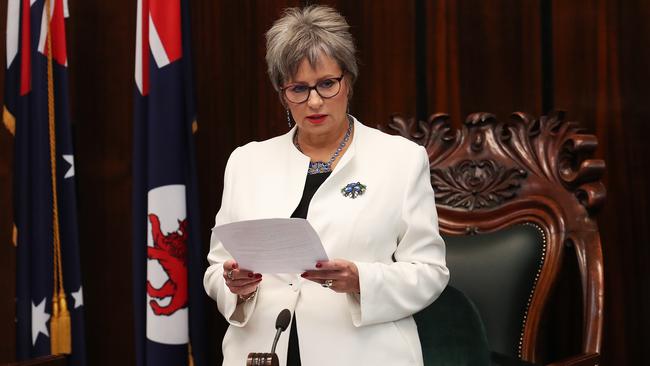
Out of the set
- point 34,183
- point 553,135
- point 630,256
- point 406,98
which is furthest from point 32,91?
point 630,256

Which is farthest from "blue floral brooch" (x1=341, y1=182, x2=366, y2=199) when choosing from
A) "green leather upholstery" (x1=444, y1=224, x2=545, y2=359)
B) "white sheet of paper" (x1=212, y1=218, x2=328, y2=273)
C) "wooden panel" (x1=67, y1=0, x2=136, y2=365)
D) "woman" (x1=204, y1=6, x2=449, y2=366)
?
"wooden panel" (x1=67, y1=0, x2=136, y2=365)

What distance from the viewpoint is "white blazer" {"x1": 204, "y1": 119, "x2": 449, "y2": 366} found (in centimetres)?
214

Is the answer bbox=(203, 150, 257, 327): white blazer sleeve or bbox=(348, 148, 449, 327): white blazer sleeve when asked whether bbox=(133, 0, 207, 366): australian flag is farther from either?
bbox=(348, 148, 449, 327): white blazer sleeve

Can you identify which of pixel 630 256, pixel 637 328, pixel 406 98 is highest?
pixel 406 98

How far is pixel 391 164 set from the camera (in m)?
2.31

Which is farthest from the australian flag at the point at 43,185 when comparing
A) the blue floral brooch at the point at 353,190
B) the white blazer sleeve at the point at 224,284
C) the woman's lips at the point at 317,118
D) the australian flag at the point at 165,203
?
the blue floral brooch at the point at 353,190

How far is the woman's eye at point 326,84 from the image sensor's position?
2.35m

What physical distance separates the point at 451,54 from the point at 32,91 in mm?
1645

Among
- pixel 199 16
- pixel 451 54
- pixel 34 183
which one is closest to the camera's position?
pixel 34 183

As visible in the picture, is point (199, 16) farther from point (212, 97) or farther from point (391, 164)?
point (391, 164)

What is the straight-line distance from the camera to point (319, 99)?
233 cm

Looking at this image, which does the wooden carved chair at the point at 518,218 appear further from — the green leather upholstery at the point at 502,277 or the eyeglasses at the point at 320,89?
the eyeglasses at the point at 320,89

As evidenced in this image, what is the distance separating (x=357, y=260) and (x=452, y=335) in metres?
0.38

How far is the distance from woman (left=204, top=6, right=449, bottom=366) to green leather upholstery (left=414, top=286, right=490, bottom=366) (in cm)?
11
